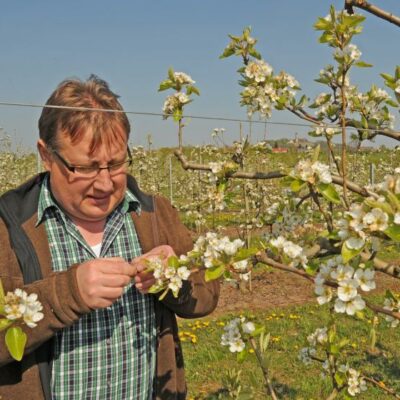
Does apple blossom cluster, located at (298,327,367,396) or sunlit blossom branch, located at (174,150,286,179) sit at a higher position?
sunlit blossom branch, located at (174,150,286,179)

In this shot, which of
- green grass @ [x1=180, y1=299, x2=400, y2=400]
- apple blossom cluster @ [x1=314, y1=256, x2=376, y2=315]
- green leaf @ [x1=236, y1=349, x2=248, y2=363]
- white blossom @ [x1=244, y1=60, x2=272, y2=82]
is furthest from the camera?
green grass @ [x1=180, y1=299, x2=400, y2=400]

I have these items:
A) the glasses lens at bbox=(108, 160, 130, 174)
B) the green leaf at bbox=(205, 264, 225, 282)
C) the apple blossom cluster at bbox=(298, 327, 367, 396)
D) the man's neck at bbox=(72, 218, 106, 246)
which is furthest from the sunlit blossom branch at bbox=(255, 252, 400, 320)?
the man's neck at bbox=(72, 218, 106, 246)

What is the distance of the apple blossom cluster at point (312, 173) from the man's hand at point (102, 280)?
1.86 feet

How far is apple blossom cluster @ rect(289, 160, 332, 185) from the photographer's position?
4.01ft

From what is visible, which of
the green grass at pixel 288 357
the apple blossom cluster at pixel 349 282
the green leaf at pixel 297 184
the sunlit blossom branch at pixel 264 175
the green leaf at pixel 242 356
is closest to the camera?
the apple blossom cluster at pixel 349 282

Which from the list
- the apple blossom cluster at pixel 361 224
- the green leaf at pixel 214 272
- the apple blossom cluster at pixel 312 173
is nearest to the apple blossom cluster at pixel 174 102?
the apple blossom cluster at pixel 312 173

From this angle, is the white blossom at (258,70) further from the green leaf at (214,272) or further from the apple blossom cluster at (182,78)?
the green leaf at (214,272)

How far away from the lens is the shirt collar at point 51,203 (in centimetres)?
178

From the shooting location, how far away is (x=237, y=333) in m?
1.50

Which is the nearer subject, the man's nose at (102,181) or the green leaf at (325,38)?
the green leaf at (325,38)

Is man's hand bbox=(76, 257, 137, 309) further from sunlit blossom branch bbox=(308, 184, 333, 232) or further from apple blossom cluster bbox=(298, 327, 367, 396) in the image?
apple blossom cluster bbox=(298, 327, 367, 396)

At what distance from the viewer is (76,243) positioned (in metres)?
1.80

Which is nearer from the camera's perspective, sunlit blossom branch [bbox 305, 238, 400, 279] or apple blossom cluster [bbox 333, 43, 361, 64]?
sunlit blossom branch [bbox 305, 238, 400, 279]

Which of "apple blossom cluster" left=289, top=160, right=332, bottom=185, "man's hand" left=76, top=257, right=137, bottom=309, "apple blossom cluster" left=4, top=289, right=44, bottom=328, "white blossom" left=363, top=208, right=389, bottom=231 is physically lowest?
"man's hand" left=76, top=257, right=137, bottom=309
